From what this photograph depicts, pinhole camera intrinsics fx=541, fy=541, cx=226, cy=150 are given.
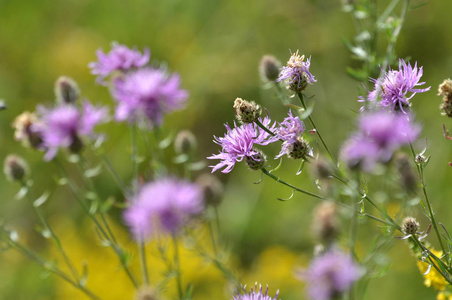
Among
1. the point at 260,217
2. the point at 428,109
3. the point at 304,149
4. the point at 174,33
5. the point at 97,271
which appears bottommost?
the point at 304,149

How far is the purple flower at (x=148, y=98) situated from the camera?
→ 98 centimetres

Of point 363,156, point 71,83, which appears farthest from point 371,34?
point 363,156

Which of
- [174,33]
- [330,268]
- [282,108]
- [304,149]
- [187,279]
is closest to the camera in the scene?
[330,268]

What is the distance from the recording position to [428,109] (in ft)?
11.8

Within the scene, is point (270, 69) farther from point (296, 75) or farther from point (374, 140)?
point (374, 140)

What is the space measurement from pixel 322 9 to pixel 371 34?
7.63 ft

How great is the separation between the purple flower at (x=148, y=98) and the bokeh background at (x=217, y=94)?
7.43 feet

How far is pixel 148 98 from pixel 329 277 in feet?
1.51

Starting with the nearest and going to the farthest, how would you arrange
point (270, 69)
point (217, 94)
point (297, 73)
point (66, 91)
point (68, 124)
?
point (68, 124) < point (297, 73) < point (66, 91) < point (270, 69) < point (217, 94)

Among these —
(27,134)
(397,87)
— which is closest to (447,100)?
(397,87)

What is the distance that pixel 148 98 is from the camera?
0.99 metres

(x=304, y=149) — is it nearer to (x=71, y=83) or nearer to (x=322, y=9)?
(x=71, y=83)

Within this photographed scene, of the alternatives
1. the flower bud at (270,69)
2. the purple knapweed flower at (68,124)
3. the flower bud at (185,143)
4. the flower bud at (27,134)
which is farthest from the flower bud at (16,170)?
the flower bud at (270,69)

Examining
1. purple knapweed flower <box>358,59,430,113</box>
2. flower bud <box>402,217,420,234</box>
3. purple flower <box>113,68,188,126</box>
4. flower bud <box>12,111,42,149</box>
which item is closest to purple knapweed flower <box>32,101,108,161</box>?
purple flower <box>113,68,188,126</box>
